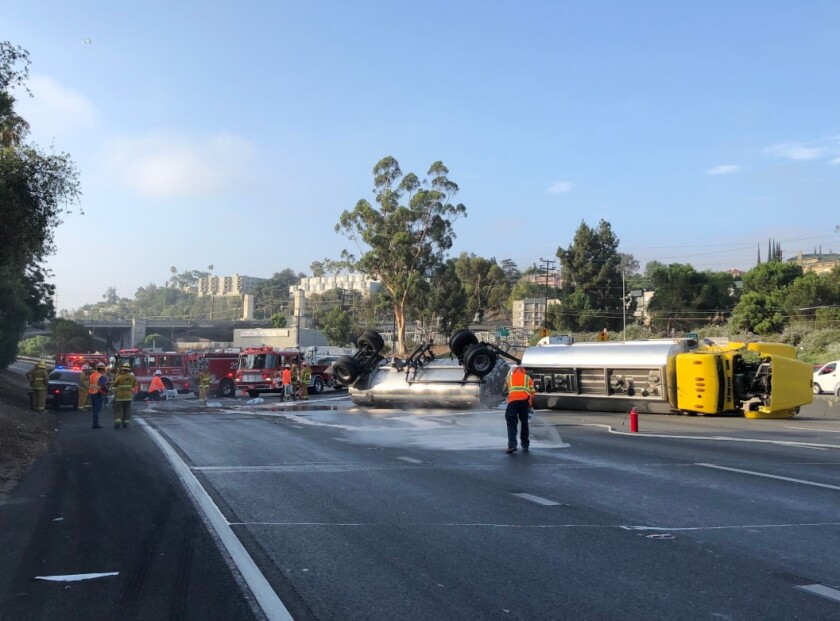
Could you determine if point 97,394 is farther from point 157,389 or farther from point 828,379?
point 828,379

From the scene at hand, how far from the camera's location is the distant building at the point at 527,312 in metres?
92.9

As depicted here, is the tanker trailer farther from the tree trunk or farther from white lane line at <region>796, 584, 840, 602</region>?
the tree trunk

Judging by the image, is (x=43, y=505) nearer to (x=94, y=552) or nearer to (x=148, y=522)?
(x=148, y=522)

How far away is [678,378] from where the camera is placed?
20.2 metres

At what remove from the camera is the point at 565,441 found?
1463 cm

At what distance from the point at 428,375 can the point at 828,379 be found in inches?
749

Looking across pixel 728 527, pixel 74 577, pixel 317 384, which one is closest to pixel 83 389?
pixel 317 384

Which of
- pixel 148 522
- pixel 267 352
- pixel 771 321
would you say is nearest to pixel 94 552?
pixel 148 522

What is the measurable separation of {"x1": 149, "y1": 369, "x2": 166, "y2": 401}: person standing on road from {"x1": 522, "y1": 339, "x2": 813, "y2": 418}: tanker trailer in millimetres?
19717

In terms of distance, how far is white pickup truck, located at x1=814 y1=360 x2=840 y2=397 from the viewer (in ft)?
96.8

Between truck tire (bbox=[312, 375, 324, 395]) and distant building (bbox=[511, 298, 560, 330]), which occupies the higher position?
distant building (bbox=[511, 298, 560, 330])

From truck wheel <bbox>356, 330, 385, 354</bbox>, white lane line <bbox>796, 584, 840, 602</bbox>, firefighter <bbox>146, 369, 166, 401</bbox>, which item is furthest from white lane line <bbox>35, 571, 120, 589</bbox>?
firefighter <bbox>146, 369, 166, 401</bbox>

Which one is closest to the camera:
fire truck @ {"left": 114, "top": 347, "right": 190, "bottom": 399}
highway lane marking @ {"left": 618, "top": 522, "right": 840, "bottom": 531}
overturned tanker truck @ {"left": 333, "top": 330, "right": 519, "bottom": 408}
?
highway lane marking @ {"left": 618, "top": 522, "right": 840, "bottom": 531}

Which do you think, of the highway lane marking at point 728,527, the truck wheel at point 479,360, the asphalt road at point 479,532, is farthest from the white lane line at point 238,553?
the truck wheel at point 479,360
